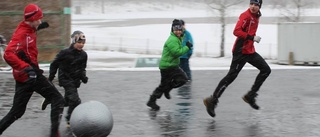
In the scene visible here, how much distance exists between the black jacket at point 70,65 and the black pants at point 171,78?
1.96 meters

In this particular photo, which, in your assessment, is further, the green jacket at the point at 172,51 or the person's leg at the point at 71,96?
the green jacket at the point at 172,51

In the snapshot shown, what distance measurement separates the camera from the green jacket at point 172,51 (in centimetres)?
1030

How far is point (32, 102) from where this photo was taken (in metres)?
12.1

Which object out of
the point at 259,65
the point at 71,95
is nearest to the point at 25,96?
the point at 71,95

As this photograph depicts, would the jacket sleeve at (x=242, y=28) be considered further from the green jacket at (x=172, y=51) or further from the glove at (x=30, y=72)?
the glove at (x=30, y=72)

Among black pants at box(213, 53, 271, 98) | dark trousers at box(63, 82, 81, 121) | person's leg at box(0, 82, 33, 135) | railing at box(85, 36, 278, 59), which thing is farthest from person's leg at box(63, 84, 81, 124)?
railing at box(85, 36, 278, 59)

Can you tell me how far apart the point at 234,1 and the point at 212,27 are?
7846mm

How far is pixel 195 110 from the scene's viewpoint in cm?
1105

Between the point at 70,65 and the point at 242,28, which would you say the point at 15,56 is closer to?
the point at 70,65

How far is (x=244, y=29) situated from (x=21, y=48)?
3.57m

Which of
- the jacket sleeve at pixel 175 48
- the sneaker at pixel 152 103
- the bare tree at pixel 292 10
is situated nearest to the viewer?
the jacket sleeve at pixel 175 48

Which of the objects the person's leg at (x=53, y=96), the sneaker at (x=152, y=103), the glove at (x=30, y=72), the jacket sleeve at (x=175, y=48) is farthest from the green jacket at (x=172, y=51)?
the glove at (x=30, y=72)

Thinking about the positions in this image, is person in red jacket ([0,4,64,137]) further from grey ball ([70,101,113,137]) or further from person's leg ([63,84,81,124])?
person's leg ([63,84,81,124])

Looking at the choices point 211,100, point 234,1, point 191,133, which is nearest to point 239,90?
point 211,100
